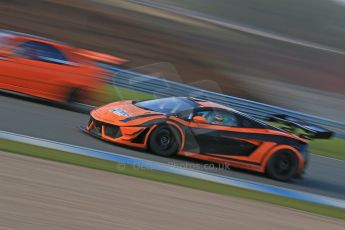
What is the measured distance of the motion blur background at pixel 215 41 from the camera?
20.3 meters

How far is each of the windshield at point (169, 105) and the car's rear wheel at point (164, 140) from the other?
379 millimetres

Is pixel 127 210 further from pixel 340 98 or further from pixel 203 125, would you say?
pixel 340 98

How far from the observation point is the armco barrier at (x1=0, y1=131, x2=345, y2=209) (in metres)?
8.06

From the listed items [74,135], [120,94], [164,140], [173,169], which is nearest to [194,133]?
[164,140]

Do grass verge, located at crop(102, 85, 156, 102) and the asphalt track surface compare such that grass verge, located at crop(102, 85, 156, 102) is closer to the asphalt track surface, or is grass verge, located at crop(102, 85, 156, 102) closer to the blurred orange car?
the blurred orange car

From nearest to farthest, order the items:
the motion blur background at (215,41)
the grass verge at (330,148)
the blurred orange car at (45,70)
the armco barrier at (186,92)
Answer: the blurred orange car at (45,70) → the grass verge at (330,148) → the armco barrier at (186,92) → the motion blur background at (215,41)

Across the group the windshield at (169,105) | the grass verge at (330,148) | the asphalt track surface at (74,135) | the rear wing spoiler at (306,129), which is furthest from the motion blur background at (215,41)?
the windshield at (169,105)

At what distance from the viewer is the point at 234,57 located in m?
23.6

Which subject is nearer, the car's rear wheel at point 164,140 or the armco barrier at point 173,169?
the armco barrier at point 173,169

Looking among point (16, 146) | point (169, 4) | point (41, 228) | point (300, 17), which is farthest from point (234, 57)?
point (41, 228)

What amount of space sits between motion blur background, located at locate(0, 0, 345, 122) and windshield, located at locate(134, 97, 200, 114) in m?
4.99

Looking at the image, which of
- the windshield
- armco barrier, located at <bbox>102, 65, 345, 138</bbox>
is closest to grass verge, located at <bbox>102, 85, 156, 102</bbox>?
armco barrier, located at <bbox>102, 65, 345, 138</bbox>

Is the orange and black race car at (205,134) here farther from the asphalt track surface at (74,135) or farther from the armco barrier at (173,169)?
the armco barrier at (173,169)

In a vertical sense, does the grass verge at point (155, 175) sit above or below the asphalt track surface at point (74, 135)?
above
